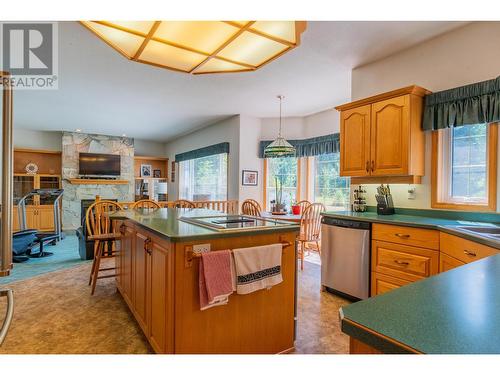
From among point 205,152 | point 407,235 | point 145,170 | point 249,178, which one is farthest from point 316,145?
point 145,170

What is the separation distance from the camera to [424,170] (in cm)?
288

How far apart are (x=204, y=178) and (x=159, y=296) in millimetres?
5710

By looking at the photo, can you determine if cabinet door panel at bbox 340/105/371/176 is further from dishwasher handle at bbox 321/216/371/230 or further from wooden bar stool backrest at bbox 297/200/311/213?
wooden bar stool backrest at bbox 297/200/311/213

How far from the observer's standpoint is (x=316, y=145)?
529 centimetres

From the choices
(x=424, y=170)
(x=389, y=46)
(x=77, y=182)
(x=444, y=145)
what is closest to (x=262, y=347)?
(x=424, y=170)

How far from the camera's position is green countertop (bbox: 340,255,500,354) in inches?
21.2

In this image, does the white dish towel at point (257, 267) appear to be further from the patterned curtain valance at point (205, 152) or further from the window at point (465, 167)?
the patterned curtain valance at point (205, 152)

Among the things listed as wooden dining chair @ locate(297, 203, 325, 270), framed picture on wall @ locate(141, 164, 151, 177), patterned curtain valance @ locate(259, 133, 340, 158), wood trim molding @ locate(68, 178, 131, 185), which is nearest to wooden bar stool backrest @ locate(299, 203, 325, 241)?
wooden dining chair @ locate(297, 203, 325, 270)

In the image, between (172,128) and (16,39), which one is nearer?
(16,39)

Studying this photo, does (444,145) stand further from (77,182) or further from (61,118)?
(77,182)

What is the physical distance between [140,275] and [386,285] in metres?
2.13

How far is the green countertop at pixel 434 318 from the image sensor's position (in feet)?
1.77

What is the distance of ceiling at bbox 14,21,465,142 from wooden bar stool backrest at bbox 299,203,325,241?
5.99ft

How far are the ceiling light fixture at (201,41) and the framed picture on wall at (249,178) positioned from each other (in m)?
2.93
